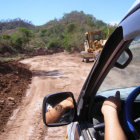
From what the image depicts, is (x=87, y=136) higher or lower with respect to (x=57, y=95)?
lower

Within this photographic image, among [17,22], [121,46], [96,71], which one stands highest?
[17,22]

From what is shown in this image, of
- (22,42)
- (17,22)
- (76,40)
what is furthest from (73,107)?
(17,22)

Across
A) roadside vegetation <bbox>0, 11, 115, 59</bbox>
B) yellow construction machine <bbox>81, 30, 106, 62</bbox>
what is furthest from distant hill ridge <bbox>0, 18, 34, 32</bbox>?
yellow construction machine <bbox>81, 30, 106, 62</bbox>

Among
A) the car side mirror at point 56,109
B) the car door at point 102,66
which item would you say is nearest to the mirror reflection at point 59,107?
the car side mirror at point 56,109

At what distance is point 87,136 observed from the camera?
1531 mm

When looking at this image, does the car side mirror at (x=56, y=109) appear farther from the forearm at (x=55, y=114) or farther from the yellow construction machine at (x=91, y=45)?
the yellow construction machine at (x=91, y=45)

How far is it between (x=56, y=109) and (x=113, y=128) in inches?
22.8

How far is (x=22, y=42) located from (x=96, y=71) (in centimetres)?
3726

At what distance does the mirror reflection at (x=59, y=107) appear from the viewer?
159cm

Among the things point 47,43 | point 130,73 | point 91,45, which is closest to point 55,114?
point 130,73

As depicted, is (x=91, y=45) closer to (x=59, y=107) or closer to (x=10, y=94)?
(x=10, y=94)

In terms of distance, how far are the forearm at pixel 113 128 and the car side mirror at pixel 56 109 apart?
469 millimetres

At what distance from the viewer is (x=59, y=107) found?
156 cm

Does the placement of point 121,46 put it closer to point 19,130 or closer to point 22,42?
point 19,130
